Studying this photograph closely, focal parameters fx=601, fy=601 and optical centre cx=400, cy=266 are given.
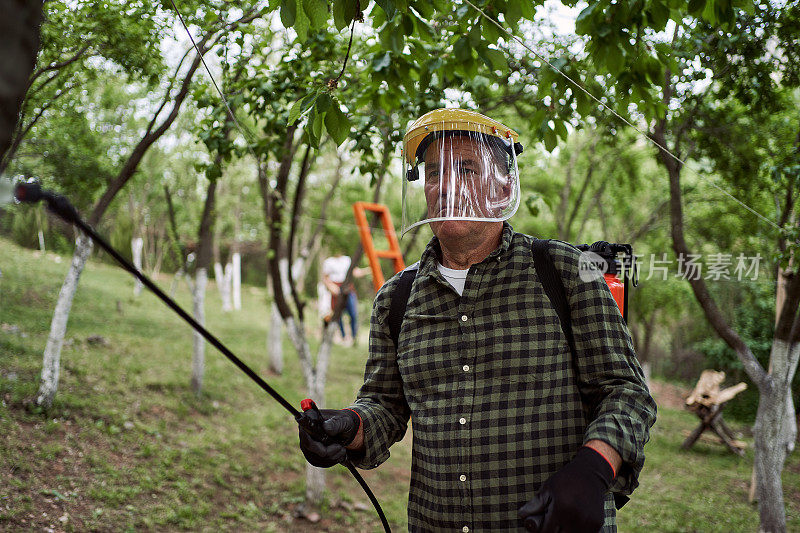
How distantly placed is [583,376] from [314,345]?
15.4 meters

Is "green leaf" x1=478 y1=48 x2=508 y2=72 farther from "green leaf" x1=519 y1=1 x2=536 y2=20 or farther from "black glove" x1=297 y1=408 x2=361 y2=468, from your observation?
"black glove" x1=297 y1=408 x2=361 y2=468

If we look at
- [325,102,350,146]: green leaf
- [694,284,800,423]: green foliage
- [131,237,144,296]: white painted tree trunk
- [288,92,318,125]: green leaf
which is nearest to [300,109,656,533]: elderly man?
[325,102,350,146]: green leaf

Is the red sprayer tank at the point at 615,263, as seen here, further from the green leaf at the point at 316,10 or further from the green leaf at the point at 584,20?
the green leaf at the point at 316,10

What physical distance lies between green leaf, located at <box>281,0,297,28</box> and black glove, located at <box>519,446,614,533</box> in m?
1.54

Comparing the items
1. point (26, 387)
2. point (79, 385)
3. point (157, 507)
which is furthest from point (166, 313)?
point (157, 507)

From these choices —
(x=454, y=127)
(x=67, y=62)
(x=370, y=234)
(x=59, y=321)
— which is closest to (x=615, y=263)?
(x=454, y=127)

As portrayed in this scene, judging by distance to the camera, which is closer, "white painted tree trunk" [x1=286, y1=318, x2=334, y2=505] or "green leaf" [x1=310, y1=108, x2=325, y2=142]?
"green leaf" [x1=310, y1=108, x2=325, y2=142]

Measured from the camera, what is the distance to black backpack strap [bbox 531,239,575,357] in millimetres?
1777

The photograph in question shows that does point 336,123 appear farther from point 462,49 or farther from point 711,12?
point 711,12

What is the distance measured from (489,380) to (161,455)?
5.59 m

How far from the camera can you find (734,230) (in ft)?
35.1

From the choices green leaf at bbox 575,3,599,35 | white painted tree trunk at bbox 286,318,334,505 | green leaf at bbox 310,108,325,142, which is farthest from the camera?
white painted tree trunk at bbox 286,318,334,505

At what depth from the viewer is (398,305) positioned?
2.08 metres

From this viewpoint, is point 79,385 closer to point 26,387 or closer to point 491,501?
point 26,387
